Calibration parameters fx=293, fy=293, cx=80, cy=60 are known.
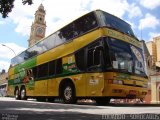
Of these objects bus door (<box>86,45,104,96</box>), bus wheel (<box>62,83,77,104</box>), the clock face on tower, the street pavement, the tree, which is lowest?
the street pavement

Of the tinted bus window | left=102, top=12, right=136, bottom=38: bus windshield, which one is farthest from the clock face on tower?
left=102, top=12, right=136, bottom=38: bus windshield

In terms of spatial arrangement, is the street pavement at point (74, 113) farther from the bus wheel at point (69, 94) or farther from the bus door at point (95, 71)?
the bus wheel at point (69, 94)

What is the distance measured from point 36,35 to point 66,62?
88.9 m

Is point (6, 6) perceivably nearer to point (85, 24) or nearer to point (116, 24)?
point (85, 24)

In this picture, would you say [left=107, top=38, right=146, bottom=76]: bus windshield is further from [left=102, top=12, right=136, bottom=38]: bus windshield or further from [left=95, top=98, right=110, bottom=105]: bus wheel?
[left=95, top=98, right=110, bottom=105]: bus wheel

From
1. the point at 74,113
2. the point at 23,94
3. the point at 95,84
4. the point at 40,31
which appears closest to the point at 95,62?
the point at 95,84

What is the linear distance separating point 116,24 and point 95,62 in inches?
87.1

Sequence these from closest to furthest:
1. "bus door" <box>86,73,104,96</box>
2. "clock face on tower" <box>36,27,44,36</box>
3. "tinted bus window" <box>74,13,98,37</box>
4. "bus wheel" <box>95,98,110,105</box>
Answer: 1. "bus door" <box>86,73,104,96</box>
2. "bus wheel" <box>95,98,110,105</box>
3. "tinted bus window" <box>74,13,98,37</box>
4. "clock face on tower" <box>36,27,44,36</box>

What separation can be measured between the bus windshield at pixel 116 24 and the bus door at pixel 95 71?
1288 millimetres

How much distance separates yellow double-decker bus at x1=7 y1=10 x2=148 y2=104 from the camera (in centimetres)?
1123

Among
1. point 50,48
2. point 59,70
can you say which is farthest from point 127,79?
point 50,48

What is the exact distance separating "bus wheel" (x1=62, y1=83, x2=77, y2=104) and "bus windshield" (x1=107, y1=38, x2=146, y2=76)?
2534 millimetres

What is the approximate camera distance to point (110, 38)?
11562mm

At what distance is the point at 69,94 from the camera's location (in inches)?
512
